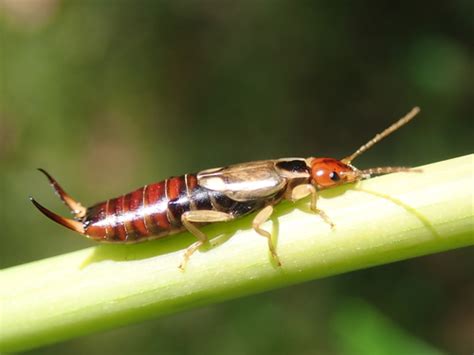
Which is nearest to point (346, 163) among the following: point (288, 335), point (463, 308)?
point (288, 335)

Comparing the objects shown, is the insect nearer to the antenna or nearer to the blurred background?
the antenna

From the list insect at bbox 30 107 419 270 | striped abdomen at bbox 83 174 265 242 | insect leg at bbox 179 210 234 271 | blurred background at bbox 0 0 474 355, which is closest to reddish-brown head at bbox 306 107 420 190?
insect at bbox 30 107 419 270

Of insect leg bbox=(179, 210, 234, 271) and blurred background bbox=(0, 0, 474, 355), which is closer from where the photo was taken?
insect leg bbox=(179, 210, 234, 271)

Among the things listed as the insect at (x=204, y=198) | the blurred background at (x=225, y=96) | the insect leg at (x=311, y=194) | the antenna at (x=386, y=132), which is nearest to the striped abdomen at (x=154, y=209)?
→ the insect at (x=204, y=198)

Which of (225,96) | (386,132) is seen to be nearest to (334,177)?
(386,132)

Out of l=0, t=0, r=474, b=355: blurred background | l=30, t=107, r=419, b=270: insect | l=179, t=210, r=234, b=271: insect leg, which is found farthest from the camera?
l=0, t=0, r=474, b=355: blurred background

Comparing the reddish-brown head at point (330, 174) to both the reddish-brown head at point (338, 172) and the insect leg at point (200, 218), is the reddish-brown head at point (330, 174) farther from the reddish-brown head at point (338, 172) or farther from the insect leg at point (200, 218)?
the insect leg at point (200, 218)
